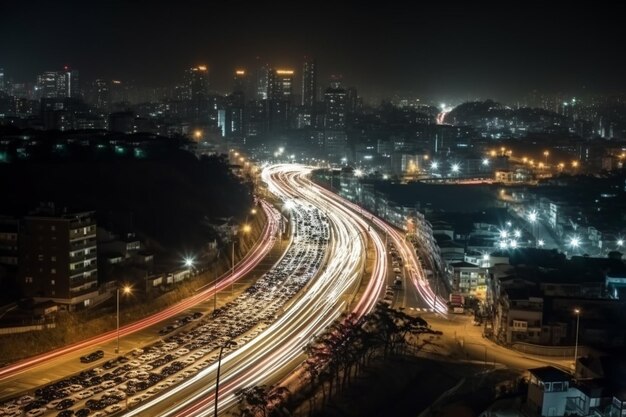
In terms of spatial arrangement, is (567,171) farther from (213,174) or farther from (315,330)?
(315,330)

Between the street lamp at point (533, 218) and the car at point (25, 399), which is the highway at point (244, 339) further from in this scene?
the street lamp at point (533, 218)

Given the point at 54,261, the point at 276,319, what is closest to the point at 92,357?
the point at 54,261

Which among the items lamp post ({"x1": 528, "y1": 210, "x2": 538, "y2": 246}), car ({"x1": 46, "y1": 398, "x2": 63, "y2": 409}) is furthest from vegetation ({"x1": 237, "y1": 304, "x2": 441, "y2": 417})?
lamp post ({"x1": 528, "y1": 210, "x2": 538, "y2": 246})

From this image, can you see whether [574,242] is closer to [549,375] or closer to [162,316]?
[162,316]

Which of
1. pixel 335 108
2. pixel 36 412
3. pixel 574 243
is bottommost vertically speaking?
pixel 36 412

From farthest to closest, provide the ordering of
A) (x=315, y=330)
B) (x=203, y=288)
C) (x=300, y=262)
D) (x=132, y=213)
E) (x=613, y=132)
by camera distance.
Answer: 1. (x=613, y=132)
2. (x=300, y=262)
3. (x=132, y=213)
4. (x=203, y=288)
5. (x=315, y=330)

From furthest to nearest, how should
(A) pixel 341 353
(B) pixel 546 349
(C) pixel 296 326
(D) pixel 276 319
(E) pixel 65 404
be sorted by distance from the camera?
1. (D) pixel 276 319
2. (C) pixel 296 326
3. (B) pixel 546 349
4. (A) pixel 341 353
5. (E) pixel 65 404

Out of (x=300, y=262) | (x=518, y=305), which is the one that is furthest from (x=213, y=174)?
(x=518, y=305)

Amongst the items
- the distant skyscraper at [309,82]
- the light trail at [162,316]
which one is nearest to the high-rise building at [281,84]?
the distant skyscraper at [309,82]
